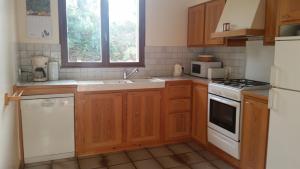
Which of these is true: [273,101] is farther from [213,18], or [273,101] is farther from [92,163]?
[92,163]

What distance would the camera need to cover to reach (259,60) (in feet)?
9.98

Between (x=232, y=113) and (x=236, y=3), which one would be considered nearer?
(x=232, y=113)

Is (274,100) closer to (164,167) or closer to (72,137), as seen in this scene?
(164,167)

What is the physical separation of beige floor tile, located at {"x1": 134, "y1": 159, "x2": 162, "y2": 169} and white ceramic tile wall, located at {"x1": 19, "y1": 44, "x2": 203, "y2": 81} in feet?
4.30

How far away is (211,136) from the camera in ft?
10.1

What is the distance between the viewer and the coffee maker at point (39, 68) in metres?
3.08

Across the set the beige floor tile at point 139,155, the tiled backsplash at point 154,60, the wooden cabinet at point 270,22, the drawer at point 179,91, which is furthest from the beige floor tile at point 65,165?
the wooden cabinet at point 270,22

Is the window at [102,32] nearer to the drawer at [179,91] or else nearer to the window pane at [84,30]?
the window pane at [84,30]

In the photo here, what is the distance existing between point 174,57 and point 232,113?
61.7 inches

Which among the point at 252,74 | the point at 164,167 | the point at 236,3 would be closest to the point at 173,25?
the point at 236,3

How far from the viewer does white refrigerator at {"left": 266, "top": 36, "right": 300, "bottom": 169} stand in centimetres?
193

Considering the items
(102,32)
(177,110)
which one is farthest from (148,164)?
(102,32)

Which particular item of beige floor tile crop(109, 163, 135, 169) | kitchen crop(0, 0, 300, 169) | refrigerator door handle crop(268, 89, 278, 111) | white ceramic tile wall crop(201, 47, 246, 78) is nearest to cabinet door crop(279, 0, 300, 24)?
kitchen crop(0, 0, 300, 169)

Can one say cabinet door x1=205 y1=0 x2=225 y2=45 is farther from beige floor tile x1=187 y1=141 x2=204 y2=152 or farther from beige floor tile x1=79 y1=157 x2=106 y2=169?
beige floor tile x1=79 y1=157 x2=106 y2=169
